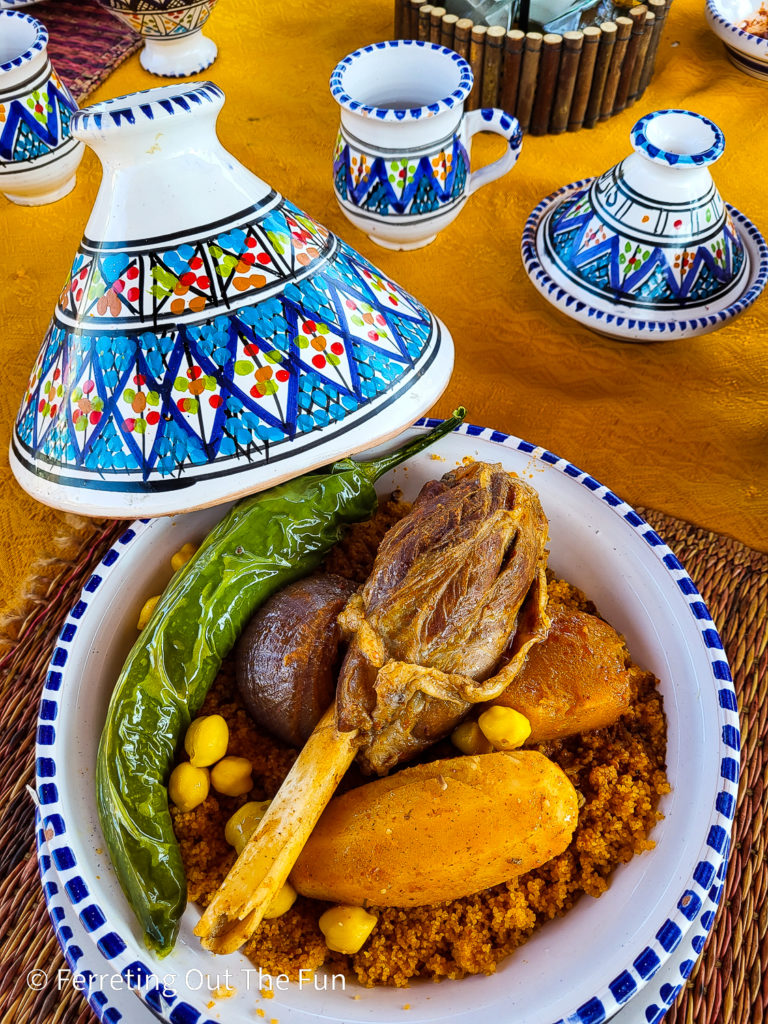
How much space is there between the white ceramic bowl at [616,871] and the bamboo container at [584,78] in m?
1.25

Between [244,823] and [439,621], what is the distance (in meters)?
0.30

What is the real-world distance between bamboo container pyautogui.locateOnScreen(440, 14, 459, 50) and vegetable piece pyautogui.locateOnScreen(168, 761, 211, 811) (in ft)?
5.77

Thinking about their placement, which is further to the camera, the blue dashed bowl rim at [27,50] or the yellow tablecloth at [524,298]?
the blue dashed bowl rim at [27,50]

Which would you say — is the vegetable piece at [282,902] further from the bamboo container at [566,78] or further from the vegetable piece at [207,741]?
the bamboo container at [566,78]

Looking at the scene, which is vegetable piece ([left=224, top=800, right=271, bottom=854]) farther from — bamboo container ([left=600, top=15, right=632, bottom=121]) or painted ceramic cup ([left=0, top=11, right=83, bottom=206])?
bamboo container ([left=600, top=15, right=632, bottom=121])

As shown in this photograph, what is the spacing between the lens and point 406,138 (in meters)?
1.48

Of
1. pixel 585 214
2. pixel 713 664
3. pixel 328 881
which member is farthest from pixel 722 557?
pixel 328 881

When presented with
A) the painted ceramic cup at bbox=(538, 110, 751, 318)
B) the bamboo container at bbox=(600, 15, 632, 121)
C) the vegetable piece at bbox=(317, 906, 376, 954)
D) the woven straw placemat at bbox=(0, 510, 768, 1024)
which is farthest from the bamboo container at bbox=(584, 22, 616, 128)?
the vegetable piece at bbox=(317, 906, 376, 954)

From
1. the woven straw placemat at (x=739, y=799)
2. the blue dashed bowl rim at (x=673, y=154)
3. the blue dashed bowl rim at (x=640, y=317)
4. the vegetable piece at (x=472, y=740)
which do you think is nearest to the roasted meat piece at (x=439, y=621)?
the vegetable piece at (x=472, y=740)

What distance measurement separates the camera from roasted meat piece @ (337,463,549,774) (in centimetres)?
84

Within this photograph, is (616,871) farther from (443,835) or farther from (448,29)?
(448,29)

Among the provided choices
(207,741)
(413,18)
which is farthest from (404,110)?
(207,741)

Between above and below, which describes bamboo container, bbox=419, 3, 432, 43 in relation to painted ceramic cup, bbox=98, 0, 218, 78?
above

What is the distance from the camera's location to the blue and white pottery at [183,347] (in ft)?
2.88
